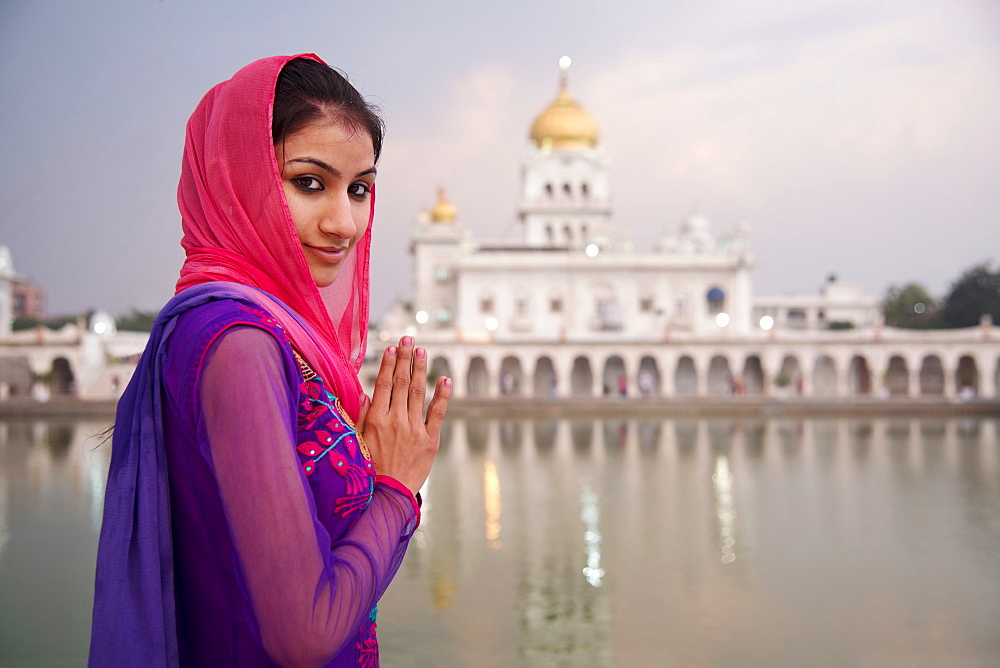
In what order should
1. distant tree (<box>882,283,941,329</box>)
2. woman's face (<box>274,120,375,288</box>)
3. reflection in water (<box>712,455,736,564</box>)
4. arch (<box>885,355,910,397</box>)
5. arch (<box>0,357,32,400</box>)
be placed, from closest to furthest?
woman's face (<box>274,120,375,288</box>)
reflection in water (<box>712,455,736,564</box>)
arch (<box>0,357,32,400</box>)
arch (<box>885,355,910,397</box>)
distant tree (<box>882,283,941,329</box>)

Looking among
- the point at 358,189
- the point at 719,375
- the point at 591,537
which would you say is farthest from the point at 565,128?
the point at 358,189

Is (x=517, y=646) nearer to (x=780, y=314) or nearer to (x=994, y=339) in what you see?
(x=994, y=339)

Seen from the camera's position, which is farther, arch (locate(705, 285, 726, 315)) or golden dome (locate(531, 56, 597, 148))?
golden dome (locate(531, 56, 597, 148))

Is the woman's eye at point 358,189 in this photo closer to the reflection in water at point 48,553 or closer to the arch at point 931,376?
the reflection in water at point 48,553

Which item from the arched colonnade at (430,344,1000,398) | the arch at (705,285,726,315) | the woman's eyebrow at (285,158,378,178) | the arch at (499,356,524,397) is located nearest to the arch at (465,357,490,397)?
the arched colonnade at (430,344,1000,398)

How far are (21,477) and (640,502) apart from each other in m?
9.02

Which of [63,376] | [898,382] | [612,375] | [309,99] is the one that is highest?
[309,99]

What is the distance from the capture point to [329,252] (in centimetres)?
130

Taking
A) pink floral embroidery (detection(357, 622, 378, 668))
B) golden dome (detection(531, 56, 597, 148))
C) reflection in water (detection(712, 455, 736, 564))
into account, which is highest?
golden dome (detection(531, 56, 597, 148))

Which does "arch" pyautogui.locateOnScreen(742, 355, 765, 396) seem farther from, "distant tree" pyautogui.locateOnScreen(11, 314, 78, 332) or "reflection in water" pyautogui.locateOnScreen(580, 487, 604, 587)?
"distant tree" pyautogui.locateOnScreen(11, 314, 78, 332)

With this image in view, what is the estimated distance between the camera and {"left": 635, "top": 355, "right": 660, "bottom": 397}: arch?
28.7 m

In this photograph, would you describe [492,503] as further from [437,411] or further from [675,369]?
[675,369]

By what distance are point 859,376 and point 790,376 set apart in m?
4.37

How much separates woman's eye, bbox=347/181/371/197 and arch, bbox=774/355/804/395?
91.1 feet
